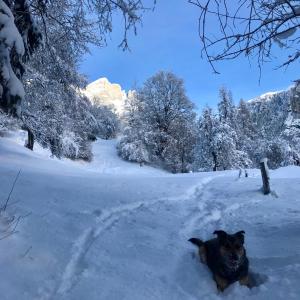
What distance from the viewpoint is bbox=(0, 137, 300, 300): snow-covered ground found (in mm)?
5730

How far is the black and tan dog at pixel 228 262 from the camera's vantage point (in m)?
5.96

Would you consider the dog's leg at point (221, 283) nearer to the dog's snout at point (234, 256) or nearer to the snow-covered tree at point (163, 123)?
the dog's snout at point (234, 256)

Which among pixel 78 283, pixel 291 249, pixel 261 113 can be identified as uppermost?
pixel 261 113

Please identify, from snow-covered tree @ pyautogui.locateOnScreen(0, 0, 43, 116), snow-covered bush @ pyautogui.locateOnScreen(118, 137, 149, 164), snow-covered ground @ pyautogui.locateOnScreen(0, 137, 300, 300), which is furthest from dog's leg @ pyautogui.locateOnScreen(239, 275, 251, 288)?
snow-covered bush @ pyautogui.locateOnScreen(118, 137, 149, 164)

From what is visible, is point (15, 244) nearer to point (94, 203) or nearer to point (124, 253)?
point (124, 253)

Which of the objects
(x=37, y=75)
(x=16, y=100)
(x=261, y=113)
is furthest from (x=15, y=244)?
(x=261, y=113)

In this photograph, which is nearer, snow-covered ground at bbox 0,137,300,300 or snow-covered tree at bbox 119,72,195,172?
snow-covered ground at bbox 0,137,300,300

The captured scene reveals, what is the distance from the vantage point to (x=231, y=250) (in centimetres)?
609

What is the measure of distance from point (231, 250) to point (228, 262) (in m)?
0.18

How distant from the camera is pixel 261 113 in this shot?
56.8 m

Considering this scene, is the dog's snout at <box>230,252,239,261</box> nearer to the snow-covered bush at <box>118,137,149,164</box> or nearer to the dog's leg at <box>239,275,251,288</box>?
the dog's leg at <box>239,275,251,288</box>

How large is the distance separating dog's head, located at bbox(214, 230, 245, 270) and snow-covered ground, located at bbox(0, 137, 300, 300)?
362 mm

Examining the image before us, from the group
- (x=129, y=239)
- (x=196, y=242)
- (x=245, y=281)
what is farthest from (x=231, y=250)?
(x=129, y=239)

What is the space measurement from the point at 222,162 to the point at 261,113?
63.4 ft
